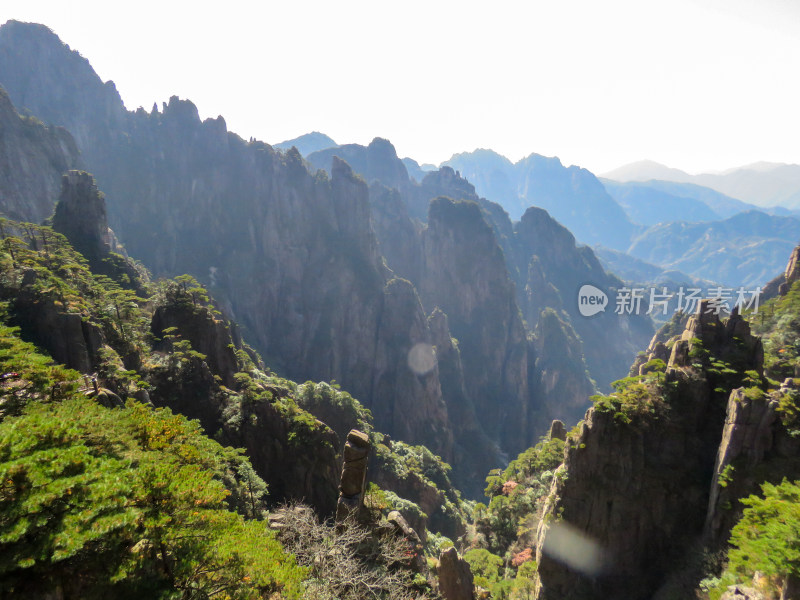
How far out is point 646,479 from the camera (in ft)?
62.3

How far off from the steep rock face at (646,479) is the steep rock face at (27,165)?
250 feet

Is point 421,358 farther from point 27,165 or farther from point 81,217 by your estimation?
point 27,165

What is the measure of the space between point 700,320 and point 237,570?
2572cm

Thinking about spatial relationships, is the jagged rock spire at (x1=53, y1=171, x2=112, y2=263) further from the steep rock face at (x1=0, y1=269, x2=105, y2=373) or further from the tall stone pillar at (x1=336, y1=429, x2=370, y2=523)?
the tall stone pillar at (x1=336, y1=429, x2=370, y2=523)

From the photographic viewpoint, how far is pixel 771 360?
2498 cm

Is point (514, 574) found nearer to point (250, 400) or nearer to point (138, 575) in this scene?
point (250, 400)

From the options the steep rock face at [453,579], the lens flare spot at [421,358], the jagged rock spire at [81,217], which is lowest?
the lens flare spot at [421,358]

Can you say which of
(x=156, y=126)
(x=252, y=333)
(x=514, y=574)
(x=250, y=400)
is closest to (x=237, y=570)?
(x=250, y=400)

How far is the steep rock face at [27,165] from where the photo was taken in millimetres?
55062

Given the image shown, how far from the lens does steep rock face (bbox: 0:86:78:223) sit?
55.1 meters

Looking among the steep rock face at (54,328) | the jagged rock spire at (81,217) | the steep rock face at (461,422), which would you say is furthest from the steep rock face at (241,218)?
the steep rock face at (54,328)

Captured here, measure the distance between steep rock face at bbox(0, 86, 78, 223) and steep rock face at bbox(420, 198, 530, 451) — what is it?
86.1 metres

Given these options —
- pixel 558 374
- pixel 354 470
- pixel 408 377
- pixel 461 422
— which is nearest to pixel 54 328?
pixel 354 470

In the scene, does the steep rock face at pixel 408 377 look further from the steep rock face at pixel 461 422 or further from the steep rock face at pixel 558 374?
the steep rock face at pixel 558 374
